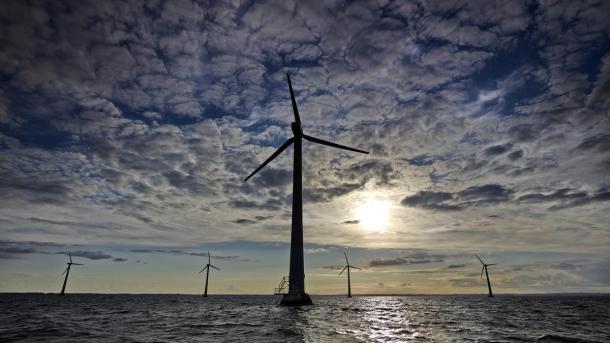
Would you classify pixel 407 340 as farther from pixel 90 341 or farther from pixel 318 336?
pixel 90 341

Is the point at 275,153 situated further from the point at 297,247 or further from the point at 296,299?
the point at 296,299

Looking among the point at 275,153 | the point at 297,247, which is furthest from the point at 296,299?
the point at 275,153

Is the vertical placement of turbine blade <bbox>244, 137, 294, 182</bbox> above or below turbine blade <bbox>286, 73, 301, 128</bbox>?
below

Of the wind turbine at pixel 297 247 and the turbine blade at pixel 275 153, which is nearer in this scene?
the wind turbine at pixel 297 247

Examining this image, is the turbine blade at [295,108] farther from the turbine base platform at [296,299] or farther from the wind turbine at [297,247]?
the turbine base platform at [296,299]

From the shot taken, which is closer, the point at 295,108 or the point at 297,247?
the point at 297,247

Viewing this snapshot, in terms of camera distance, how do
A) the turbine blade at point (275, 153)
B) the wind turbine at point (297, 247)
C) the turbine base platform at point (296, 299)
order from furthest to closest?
the turbine blade at point (275, 153), the turbine base platform at point (296, 299), the wind turbine at point (297, 247)

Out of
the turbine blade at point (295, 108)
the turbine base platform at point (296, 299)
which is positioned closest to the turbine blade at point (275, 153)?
the turbine blade at point (295, 108)

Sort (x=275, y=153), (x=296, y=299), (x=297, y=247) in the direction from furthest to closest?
1. (x=275, y=153)
2. (x=296, y=299)
3. (x=297, y=247)

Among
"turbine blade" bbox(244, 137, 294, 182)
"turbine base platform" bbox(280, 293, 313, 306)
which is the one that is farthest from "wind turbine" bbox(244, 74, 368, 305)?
"turbine blade" bbox(244, 137, 294, 182)

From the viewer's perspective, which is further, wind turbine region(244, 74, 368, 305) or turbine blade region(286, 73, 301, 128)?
turbine blade region(286, 73, 301, 128)

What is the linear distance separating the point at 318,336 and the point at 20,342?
2023 cm

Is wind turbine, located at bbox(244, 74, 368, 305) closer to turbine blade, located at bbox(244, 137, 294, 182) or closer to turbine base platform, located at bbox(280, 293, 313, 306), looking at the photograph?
turbine base platform, located at bbox(280, 293, 313, 306)

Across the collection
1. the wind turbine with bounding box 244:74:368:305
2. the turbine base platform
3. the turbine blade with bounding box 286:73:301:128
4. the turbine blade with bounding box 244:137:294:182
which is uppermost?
the turbine blade with bounding box 286:73:301:128
